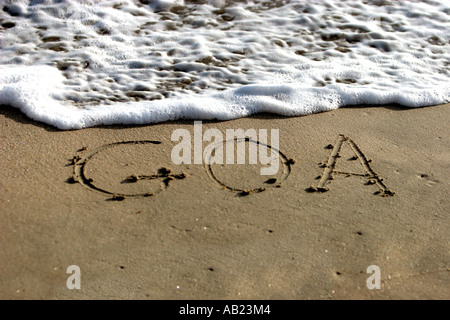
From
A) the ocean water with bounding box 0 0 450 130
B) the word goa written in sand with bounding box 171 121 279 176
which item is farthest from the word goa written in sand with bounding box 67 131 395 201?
the ocean water with bounding box 0 0 450 130

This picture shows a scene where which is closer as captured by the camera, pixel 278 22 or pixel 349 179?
pixel 349 179

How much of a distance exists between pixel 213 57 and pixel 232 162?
1.58 m

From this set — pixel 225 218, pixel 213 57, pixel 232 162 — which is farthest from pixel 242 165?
pixel 213 57

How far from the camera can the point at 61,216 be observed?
274 centimetres

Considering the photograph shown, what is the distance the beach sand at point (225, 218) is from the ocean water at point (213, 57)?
266mm

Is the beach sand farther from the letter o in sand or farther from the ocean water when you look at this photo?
the ocean water

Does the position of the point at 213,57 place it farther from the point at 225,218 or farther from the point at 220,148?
the point at 225,218

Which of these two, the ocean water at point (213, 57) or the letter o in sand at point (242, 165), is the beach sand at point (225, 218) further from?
the ocean water at point (213, 57)

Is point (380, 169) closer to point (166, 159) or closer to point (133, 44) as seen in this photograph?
point (166, 159)

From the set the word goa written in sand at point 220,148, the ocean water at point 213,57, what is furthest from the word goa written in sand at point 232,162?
the ocean water at point 213,57

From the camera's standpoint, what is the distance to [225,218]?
2.80 meters
